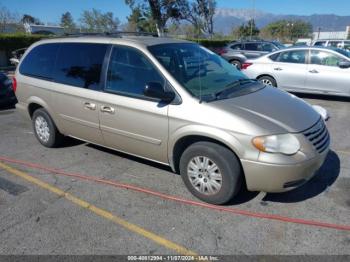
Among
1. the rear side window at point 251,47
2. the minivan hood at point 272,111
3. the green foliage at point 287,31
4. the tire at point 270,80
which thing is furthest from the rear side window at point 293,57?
the green foliage at point 287,31

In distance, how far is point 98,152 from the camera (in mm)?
5137

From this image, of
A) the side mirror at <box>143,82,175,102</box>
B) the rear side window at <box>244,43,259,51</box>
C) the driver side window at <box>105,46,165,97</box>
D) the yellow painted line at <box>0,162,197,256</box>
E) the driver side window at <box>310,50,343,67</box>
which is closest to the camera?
the yellow painted line at <box>0,162,197,256</box>

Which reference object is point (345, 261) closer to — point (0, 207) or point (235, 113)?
point (235, 113)

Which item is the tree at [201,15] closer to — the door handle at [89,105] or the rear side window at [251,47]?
the rear side window at [251,47]

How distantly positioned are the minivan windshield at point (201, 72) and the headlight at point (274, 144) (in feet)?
2.48

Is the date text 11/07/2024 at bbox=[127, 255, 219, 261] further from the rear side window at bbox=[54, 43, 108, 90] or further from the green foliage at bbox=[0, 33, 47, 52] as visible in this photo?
the green foliage at bbox=[0, 33, 47, 52]

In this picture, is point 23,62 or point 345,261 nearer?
point 345,261

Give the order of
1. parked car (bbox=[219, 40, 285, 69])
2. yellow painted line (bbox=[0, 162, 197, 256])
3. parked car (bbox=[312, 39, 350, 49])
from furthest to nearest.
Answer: parked car (bbox=[312, 39, 350, 49]), parked car (bbox=[219, 40, 285, 69]), yellow painted line (bbox=[0, 162, 197, 256])

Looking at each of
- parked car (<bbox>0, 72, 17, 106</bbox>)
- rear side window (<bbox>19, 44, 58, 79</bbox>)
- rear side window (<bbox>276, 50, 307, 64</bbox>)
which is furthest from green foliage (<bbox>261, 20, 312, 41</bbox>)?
rear side window (<bbox>19, 44, 58, 79</bbox>)

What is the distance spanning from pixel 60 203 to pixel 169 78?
1.89 meters

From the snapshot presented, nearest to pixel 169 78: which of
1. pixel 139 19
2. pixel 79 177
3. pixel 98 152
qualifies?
pixel 79 177

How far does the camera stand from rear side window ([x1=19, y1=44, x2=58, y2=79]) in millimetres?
4934

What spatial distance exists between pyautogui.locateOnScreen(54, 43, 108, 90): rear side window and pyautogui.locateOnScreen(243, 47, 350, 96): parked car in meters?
6.19

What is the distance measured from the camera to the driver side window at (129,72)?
12.5 ft
